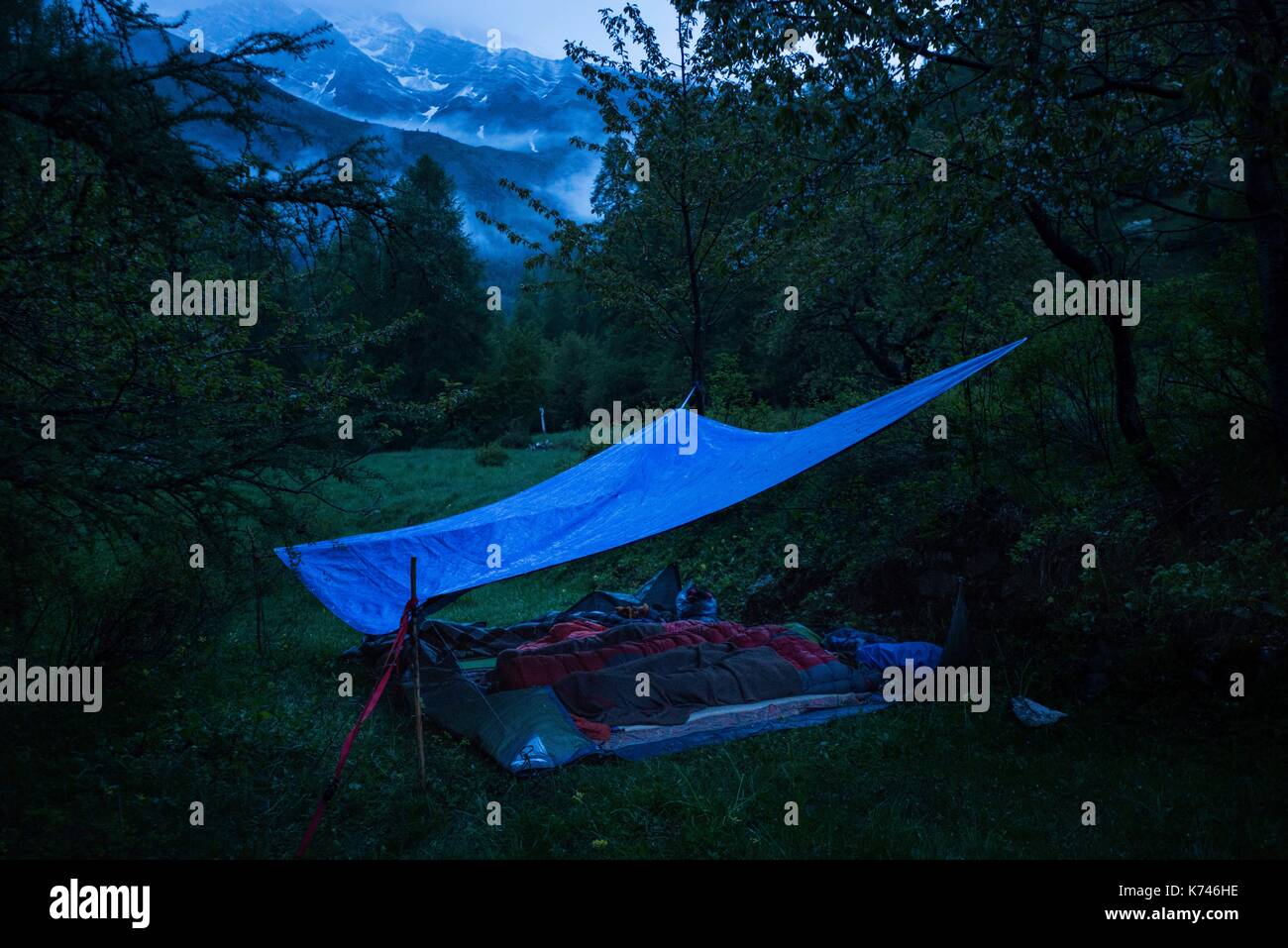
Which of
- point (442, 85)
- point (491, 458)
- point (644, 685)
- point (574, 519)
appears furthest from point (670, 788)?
point (442, 85)

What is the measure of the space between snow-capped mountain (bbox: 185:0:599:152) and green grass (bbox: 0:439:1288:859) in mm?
163953

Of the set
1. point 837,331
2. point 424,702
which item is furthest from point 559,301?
point 424,702

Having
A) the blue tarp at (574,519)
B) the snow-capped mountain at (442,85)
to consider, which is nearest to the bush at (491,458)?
the blue tarp at (574,519)

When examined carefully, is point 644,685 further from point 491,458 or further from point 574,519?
point 491,458

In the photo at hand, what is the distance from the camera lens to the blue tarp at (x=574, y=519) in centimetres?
427

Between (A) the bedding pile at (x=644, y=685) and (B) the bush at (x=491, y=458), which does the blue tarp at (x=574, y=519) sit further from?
(B) the bush at (x=491, y=458)

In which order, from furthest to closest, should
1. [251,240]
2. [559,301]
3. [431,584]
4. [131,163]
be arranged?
1. [559,301]
2. [431,584]
3. [251,240]
4. [131,163]

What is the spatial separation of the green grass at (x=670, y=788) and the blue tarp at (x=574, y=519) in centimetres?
77

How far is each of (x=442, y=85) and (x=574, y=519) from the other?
193025 mm

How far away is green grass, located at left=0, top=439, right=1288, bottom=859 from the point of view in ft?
9.41
